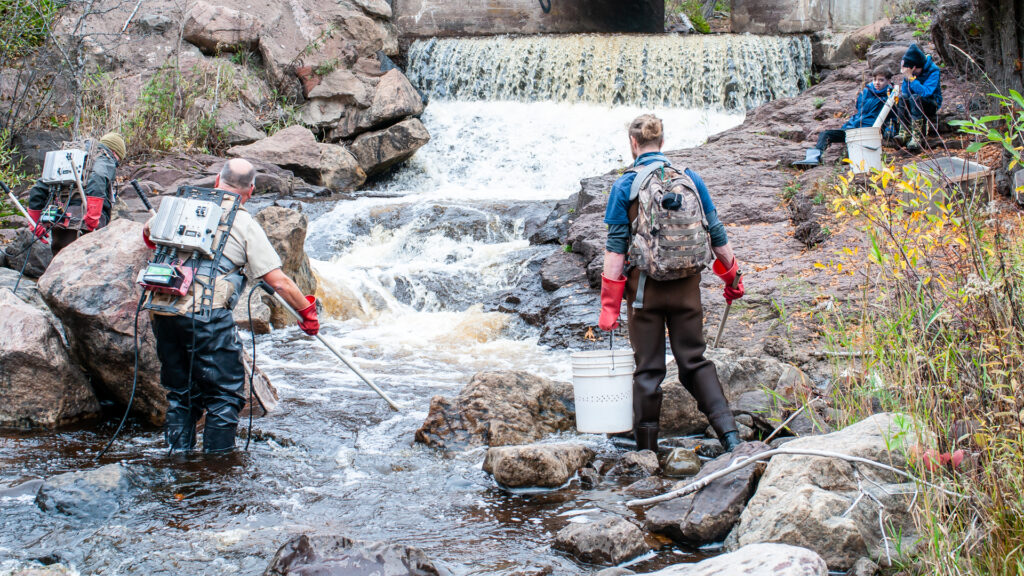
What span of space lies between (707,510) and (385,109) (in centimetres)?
1350

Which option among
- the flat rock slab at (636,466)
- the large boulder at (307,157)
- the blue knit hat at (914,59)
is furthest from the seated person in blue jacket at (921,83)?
the large boulder at (307,157)

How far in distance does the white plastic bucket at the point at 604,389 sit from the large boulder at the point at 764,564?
5.38 feet

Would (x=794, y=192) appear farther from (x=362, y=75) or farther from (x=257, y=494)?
(x=362, y=75)

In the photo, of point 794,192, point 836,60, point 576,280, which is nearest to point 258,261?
point 576,280

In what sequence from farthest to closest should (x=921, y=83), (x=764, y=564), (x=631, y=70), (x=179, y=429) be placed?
(x=631, y=70), (x=921, y=83), (x=179, y=429), (x=764, y=564)

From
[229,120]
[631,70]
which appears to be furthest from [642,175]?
[631,70]

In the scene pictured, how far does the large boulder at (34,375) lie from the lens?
5.28 m

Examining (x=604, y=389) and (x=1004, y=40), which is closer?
(x=604, y=389)

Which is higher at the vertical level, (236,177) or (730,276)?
(236,177)

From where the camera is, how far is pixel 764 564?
Answer: 8.81 ft

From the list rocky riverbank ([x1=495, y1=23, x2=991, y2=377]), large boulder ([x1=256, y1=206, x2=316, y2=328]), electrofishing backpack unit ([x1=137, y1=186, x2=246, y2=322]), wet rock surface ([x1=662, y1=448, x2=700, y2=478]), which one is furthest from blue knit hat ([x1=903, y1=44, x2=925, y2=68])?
electrofishing backpack unit ([x1=137, y1=186, x2=246, y2=322])

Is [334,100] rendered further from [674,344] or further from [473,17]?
[674,344]

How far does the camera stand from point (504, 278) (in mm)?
9656

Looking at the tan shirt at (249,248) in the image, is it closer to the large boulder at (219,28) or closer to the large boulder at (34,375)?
the large boulder at (34,375)
